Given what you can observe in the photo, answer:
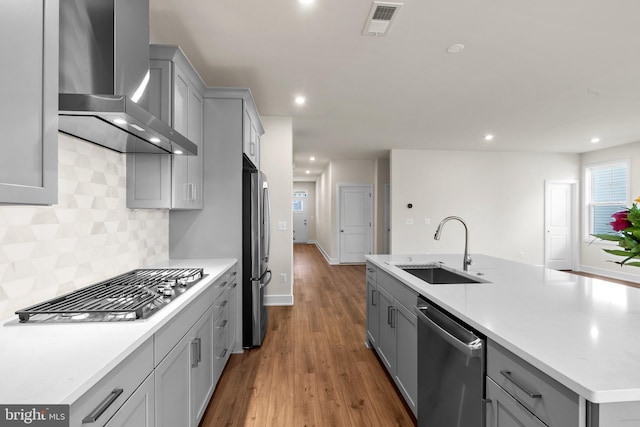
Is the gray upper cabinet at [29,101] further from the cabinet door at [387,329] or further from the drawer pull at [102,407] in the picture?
the cabinet door at [387,329]

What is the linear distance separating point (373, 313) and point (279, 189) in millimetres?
2303

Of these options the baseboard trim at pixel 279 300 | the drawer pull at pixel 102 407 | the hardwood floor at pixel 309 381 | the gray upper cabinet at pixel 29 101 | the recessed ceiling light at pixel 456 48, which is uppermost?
the recessed ceiling light at pixel 456 48

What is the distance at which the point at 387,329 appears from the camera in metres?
2.32

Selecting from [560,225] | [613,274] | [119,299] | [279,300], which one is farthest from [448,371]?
[560,225]

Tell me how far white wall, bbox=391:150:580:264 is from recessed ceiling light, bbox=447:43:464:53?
392 centimetres

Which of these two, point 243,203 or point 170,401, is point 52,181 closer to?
point 170,401

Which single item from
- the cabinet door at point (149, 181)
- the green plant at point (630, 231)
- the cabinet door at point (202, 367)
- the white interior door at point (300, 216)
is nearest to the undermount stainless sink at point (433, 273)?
the green plant at point (630, 231)

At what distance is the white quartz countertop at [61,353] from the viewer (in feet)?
2.47

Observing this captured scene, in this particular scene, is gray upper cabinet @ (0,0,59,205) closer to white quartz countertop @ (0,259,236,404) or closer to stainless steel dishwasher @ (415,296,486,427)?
white quartz countertop @ (0,259,236,404)

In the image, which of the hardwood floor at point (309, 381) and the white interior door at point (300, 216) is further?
the white interior door at point (300, 216)

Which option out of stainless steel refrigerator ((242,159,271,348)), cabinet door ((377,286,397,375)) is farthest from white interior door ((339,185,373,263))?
cabinet door ((377,286,397,375))

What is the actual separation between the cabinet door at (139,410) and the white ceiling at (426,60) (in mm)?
2181

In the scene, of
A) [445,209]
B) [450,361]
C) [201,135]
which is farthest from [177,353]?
[445,209]

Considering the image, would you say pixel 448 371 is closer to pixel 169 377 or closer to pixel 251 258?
pixel 169 377
